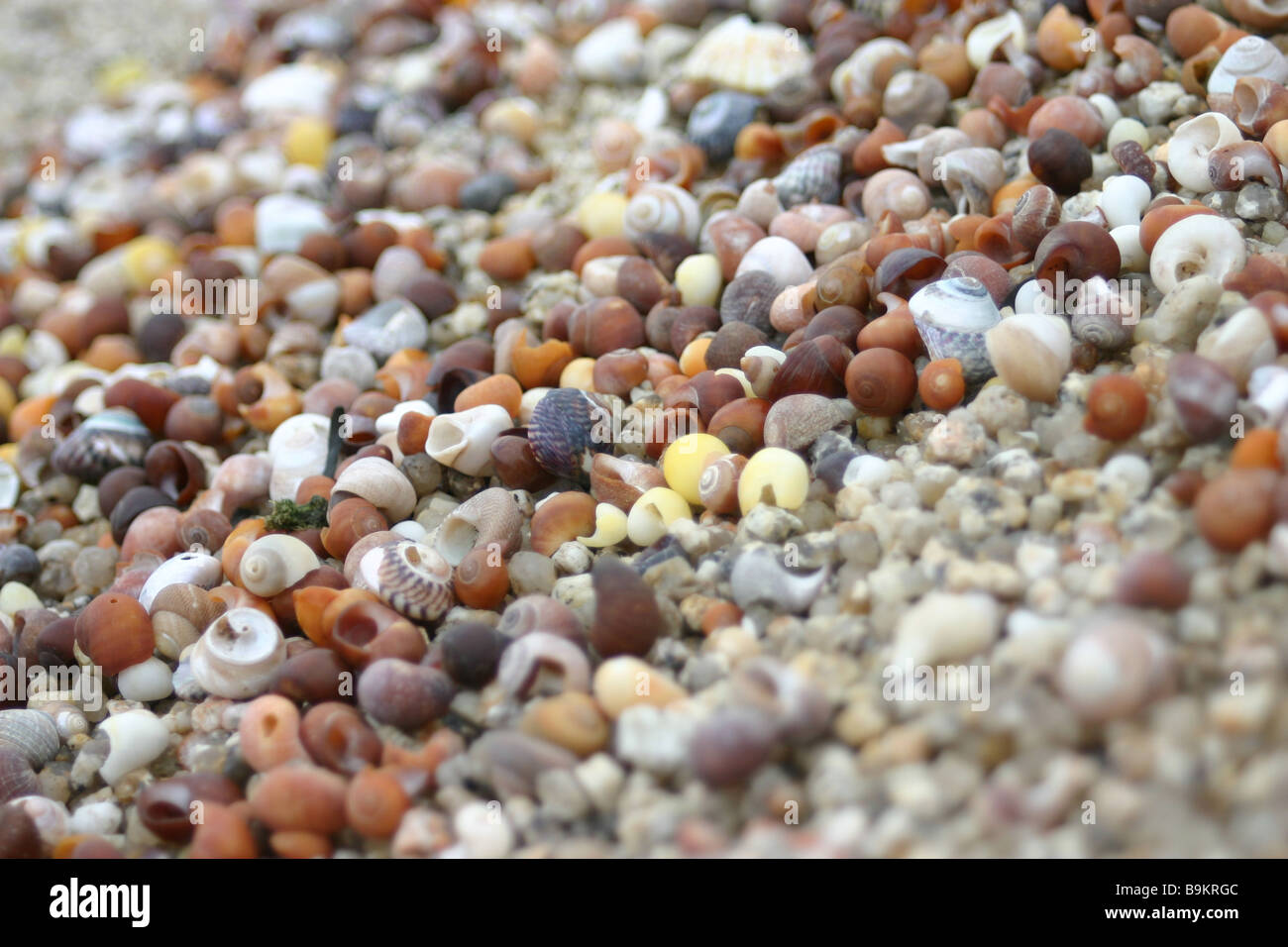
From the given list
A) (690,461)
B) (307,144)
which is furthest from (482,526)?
(307,144)

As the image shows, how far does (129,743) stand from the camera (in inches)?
92.7

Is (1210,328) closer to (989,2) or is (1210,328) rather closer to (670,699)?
(670,699)

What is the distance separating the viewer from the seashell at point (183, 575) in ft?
8.86

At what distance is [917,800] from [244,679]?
60.6 inches

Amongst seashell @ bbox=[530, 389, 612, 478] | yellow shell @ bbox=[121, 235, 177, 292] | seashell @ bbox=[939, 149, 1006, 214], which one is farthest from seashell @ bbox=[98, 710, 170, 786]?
seashell @ bbox=[939, 149, 1006, 214]

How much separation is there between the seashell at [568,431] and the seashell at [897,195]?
1.09 metres

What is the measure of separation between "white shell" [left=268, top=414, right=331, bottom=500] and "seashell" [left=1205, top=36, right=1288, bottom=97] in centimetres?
278

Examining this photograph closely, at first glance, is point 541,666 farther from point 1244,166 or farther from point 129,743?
point 1244,166

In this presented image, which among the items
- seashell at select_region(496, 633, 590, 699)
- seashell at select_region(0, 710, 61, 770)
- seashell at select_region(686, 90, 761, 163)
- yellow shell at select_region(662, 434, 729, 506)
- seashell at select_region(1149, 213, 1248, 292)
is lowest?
seashell at select_region(0, 710, 61, 770)

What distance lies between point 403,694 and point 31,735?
1018 millimetres

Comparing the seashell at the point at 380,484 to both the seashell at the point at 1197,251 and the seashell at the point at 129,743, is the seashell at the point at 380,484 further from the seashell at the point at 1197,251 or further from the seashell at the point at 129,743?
the seashell at the point at 1197,251

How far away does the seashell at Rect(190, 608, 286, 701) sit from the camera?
2.37 m

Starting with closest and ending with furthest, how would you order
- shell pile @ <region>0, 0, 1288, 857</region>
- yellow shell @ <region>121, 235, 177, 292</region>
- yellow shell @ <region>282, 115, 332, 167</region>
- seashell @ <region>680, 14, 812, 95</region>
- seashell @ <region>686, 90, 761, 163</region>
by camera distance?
1. shell pile @ <region>0, 0, 1288, 857</region>
2. seashell @ <region>686, 90, 761, 163</region>
3. seashell @ <region>680, 14, 812, 95</region>
4. yellow shell @ <region>121, 235, 177, 292</region>
5. yellow shell @ <region>282, 115, 332, 167</region>

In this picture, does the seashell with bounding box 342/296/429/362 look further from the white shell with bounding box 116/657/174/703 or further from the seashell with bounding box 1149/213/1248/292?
the seashell with bounding box 1149/213/1248/292
